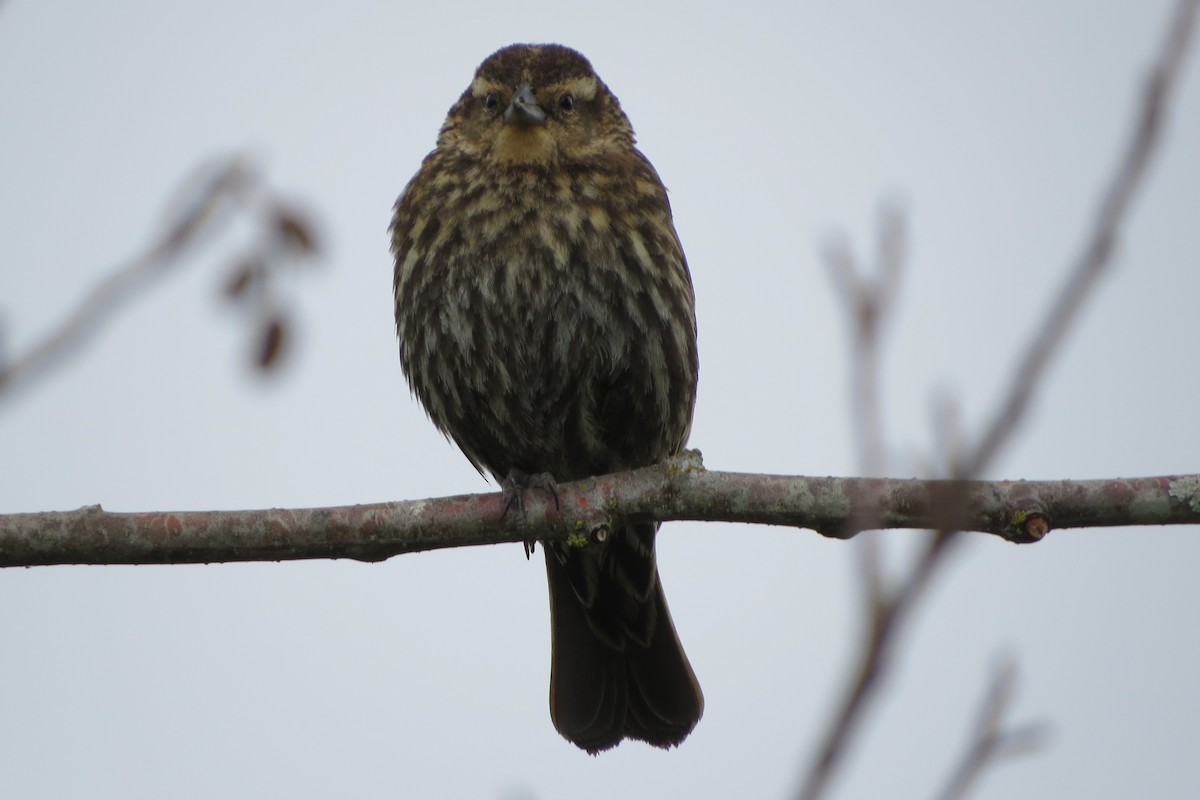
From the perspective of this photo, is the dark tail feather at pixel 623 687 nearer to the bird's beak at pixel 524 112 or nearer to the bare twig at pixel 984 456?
the bird's beak at pixel 524 112

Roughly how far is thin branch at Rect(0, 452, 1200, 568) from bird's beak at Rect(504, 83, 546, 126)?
1510 millimetres

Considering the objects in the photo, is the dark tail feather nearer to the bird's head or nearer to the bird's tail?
the bird's tail

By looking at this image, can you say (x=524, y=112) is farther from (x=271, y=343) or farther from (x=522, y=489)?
(x=271, y=343)

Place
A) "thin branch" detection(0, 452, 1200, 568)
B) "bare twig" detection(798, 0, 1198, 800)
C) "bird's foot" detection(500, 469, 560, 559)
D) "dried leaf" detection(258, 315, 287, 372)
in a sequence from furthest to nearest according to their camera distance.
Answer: "bird's foot" detection(500, 469, 560, 559) < "thin branch" detection(0, 452, 1200, 568) < "dried leaf" detection(258, 315, 287, 372) < "bare twig" detection(798, 0, 1198, 800)

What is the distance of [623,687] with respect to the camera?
495cm

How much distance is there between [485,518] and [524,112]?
161 cm

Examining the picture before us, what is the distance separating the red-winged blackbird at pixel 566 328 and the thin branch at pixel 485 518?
1.80 feet

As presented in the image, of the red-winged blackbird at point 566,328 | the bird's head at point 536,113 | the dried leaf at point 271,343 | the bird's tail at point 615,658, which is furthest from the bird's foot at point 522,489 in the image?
the dried leaf at point 271,343

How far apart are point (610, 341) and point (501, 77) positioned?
1.19 meters

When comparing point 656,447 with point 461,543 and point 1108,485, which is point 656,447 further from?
point 1108,485

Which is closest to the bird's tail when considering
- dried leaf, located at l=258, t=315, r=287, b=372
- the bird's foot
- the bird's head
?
the bird's foot

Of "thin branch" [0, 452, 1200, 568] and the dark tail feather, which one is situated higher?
"thin branch" [0, 452, 1200, 568]

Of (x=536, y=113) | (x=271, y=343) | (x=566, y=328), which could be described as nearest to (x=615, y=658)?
(x=566, y=328)

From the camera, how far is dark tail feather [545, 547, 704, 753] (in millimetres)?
4891
